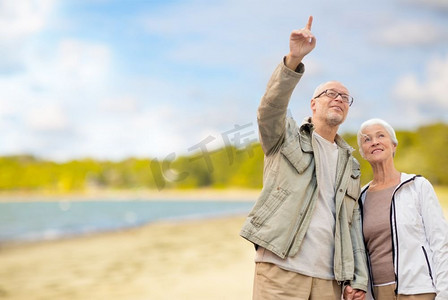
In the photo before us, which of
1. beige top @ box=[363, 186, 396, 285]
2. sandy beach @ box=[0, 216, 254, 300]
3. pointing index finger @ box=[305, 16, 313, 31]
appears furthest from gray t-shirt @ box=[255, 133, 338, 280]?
sandy beach @ box=[0, 216, 254, 300]

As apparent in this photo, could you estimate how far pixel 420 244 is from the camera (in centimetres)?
301

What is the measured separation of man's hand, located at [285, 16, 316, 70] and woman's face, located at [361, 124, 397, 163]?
90 centimetres

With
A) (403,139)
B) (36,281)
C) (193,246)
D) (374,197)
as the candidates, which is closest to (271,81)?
(374,197)

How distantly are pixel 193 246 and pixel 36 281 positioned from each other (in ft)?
17.8

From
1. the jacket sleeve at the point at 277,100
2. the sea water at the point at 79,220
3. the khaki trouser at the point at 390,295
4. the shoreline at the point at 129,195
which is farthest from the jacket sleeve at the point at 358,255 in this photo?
the shoreline at the point at 129,195

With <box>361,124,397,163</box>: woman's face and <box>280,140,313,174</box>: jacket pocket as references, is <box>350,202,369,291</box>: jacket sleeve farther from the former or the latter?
<box>280,140,313,174</box>: jacket pocket

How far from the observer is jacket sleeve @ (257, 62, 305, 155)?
8.98 ft

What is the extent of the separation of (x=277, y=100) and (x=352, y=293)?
125cm

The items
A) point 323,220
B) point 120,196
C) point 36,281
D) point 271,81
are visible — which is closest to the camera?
point 271,81

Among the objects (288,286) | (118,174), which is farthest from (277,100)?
(118,174)

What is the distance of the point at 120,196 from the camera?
126 m

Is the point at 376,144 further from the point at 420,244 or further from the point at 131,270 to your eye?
the point at 131,270

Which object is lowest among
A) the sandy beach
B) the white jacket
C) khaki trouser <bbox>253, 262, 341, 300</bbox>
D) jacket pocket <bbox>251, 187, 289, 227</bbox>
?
the sandy beach

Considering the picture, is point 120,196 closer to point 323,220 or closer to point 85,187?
point 85,187
